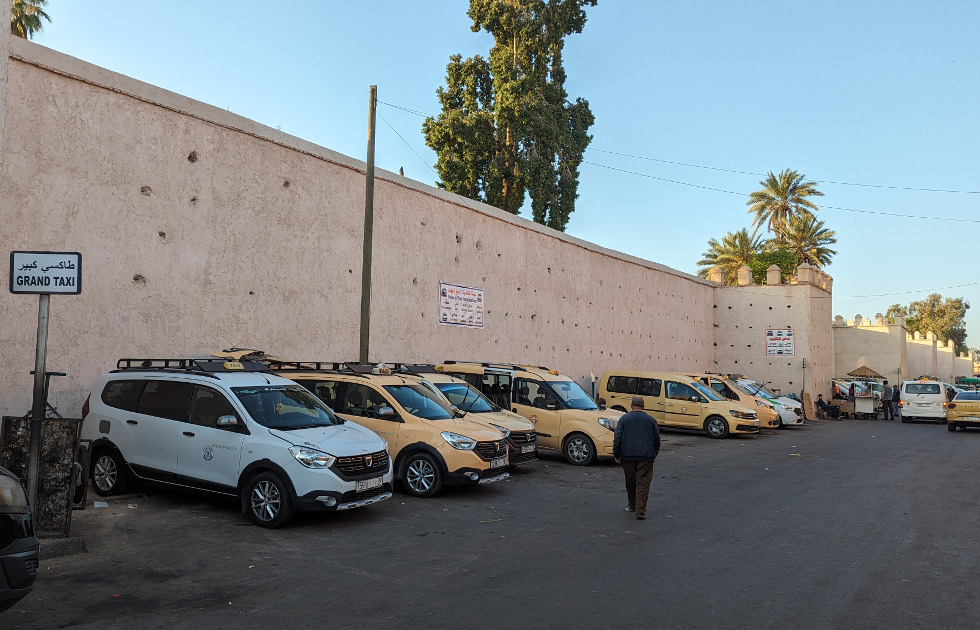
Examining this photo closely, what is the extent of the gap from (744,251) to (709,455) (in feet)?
121

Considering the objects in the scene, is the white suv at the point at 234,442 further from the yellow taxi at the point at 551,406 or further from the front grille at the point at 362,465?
the yellow taxi at the point at 551,406

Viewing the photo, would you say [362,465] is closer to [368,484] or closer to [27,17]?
[368,484]

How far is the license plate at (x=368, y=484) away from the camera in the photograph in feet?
29.0

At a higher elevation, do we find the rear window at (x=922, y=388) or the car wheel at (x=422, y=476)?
the rear window at (x=922, y=388)

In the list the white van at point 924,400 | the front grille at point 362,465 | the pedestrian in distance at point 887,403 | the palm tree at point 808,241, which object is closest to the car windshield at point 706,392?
the white van at point 924,400

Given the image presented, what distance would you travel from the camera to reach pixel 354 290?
1756 centimetres

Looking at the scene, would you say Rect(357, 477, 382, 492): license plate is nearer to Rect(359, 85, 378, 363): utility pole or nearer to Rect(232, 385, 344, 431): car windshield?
Rect(232, 385, 344, 431): car windshield

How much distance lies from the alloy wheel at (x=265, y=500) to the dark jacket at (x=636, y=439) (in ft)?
14.2

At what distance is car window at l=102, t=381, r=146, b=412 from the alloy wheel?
2458 millimetres

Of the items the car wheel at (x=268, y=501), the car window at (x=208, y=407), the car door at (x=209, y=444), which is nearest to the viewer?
the car wheel at (x=268, y=501)

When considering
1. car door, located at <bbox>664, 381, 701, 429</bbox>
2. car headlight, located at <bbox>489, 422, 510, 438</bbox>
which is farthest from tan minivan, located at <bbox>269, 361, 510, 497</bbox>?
car door, located at <bbox>664, 381, 701, 429</bbox>

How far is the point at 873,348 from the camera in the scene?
5672 cm

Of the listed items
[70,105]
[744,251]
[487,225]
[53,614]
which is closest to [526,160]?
[487,225]

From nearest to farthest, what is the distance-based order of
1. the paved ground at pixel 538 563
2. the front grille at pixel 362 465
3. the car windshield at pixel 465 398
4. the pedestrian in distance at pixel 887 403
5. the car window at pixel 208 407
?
the paved ground at pixel 538 563
the front grille at pixel 362 465
the car window at pixel 208 407
the car windshield at pixel 465 398
the pedestrian in distance at pixel 887 403
